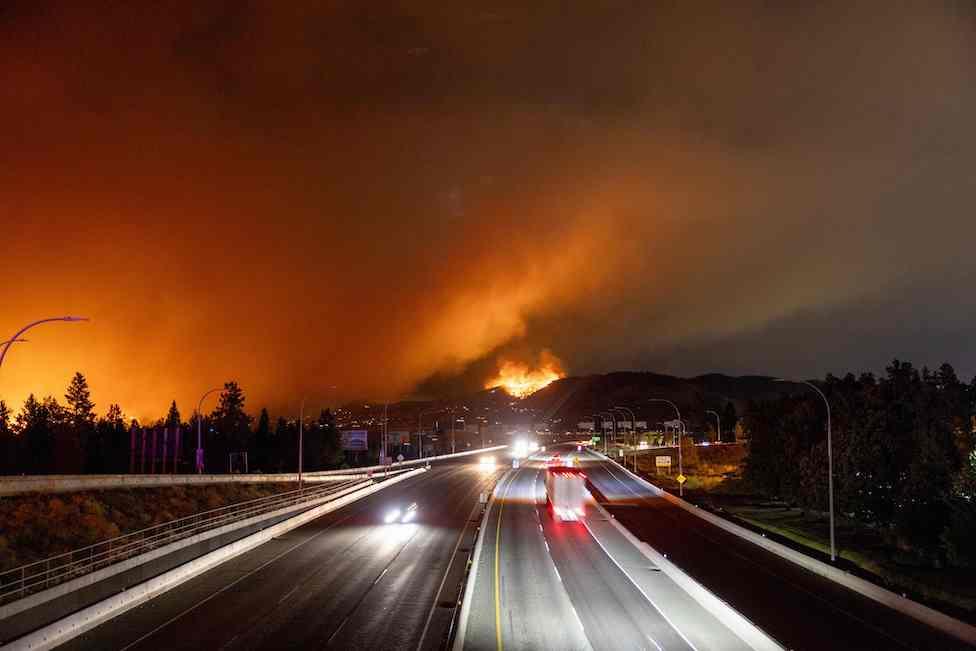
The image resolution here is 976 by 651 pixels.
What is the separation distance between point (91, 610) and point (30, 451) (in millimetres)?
114421

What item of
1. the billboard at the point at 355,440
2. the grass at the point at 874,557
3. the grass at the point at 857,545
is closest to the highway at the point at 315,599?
the grass at the point at 857,545

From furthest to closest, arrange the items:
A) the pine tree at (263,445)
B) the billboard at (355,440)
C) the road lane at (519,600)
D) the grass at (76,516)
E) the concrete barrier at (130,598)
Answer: the pine tree at (263,445)
the billboard at (355,440)
the grass at (76,516)
the road lane at (519,600)
the concrete barrier at (130,598)

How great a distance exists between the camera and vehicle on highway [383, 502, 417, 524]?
58.4 meters

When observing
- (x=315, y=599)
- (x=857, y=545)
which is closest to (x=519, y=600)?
(x=315, y=599)

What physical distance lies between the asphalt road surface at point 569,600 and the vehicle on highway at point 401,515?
10.4 meters

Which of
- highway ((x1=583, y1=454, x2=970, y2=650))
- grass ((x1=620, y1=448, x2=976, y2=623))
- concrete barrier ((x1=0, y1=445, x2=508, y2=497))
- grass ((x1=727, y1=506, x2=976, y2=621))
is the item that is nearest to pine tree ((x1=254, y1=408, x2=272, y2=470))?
concrete barrier ((x1=0, y1=445, x2=508, y2=497))

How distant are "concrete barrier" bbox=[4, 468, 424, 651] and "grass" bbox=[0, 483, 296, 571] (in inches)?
313

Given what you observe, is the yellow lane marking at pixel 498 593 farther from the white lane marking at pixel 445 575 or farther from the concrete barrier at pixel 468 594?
the white lane marking at pixel 445 575

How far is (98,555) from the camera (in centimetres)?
3142

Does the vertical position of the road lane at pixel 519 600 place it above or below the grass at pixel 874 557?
above

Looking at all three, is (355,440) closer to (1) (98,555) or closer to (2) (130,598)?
(1) (98,555)

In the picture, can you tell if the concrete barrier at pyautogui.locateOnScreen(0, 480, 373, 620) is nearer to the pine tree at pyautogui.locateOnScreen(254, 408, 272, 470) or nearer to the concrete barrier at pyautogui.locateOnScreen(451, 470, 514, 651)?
the concrete barrier at pyautogui.locateOnScreen(451, 470, 514, 651)

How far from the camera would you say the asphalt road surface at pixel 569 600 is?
83.5 feet

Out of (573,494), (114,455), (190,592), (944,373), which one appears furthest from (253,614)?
(944,373)
